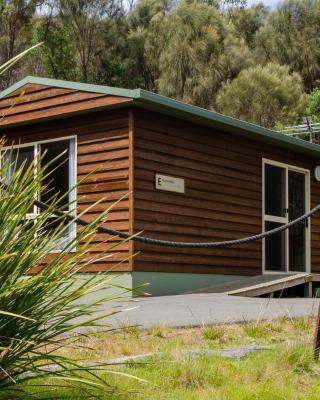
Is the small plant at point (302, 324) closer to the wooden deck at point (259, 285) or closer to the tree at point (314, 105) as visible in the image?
the wooden deck at point (259, 285)

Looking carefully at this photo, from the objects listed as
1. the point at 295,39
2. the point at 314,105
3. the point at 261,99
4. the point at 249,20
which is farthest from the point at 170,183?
the point at 249,20

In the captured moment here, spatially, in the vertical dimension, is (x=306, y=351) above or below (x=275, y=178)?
below

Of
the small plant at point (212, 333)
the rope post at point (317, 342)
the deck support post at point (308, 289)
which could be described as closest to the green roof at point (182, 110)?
the deck support post at point (308, 289)

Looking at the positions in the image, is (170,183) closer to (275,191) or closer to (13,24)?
(275,191)

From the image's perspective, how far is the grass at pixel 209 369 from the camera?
11.7 feet

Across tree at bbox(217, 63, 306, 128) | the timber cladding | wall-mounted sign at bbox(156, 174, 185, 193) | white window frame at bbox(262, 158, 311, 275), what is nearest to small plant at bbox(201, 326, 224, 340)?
the timber cladding

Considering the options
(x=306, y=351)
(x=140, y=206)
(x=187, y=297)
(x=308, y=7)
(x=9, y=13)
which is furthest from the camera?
(x=308, y=7)

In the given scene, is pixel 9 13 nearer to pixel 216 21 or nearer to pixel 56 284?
pixel 216 21

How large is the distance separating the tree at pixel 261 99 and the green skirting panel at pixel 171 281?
20.5m

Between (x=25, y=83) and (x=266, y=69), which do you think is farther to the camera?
(x=266, y=69)

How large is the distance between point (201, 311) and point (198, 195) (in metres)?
4.00

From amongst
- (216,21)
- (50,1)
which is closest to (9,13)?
(50,1)

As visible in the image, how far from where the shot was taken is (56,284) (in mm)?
2811

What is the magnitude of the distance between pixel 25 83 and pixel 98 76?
23.3 metres
